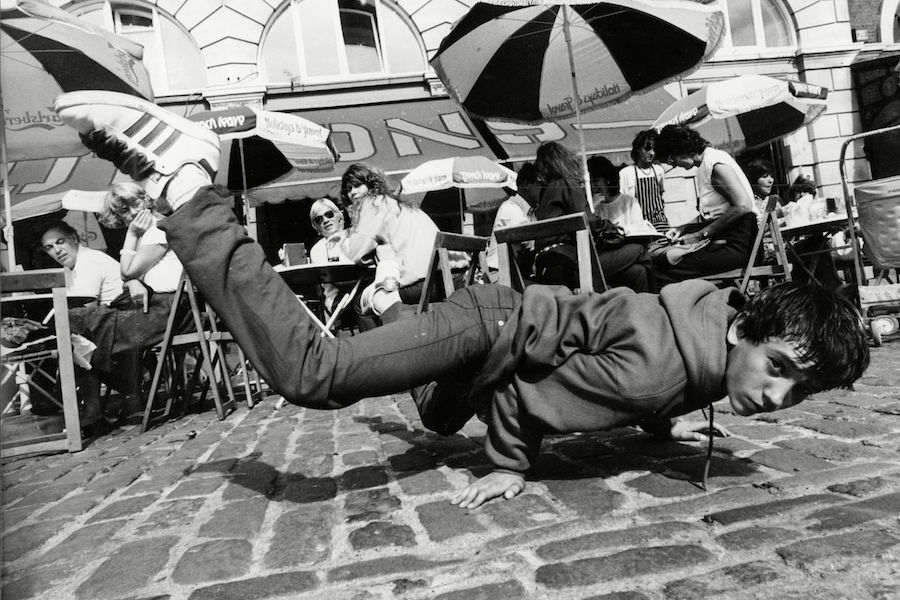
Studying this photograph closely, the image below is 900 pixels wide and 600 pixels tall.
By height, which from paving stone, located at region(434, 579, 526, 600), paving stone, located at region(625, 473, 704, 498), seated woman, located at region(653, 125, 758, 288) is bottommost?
paving stone, located at region(625, 473, 704, 498)

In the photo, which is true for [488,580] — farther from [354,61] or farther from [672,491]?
[354,61]

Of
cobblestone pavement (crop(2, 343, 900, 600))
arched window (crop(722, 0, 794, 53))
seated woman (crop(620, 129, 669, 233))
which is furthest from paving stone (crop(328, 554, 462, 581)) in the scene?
arched window (crop(722, 0, 794, 53))

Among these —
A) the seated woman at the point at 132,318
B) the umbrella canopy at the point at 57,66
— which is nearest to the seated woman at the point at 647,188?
the seated woman at the point at 132,318

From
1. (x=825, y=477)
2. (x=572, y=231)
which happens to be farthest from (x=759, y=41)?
(x=825, y=477)

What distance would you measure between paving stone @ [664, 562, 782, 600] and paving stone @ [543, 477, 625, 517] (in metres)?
0.43

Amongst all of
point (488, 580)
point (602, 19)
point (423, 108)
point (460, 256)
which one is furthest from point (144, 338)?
point (423, 108)

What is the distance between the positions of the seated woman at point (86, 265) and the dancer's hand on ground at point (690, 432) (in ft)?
14.9

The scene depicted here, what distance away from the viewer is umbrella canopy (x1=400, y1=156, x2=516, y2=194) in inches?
332

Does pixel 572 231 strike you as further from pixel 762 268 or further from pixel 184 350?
pixel 184 350

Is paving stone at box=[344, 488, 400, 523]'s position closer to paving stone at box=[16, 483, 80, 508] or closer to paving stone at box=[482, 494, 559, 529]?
paving stone at box=[482, 494, 559, 529]

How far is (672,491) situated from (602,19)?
16.4 ft

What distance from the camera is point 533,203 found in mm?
4398

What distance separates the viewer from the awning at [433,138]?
29.6 feet

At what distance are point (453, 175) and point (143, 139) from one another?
6445 millimetres
